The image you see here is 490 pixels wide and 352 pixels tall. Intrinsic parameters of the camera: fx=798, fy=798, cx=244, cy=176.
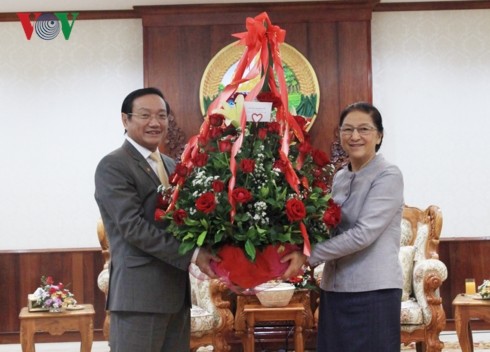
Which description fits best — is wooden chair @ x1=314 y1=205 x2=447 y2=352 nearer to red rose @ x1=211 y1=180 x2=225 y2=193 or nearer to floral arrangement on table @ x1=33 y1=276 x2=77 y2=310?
floral arrangement on table @ x1=33 y1=276 x2=77 y2=310

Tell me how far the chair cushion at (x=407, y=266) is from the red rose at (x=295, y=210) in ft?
9.76

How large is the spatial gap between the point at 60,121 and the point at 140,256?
3973 millimetres

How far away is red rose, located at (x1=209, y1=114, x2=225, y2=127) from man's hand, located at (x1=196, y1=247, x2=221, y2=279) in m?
→ 0.45

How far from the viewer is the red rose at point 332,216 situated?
279 cm

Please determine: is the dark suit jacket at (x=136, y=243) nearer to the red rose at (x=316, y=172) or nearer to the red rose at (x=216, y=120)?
the red rose at (x=216, y=120)

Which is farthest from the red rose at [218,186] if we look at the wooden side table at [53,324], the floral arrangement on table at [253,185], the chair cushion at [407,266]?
the chair cushion at [407,266]

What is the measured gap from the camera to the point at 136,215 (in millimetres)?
2855

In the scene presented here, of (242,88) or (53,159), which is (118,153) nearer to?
(242,88)

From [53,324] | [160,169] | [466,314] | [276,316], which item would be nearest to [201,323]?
[276,316]

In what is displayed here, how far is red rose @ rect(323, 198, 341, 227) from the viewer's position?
279 cm

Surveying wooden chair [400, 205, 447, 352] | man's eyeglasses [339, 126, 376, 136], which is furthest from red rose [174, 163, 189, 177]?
wooden chair [400, 205, 447, 352]

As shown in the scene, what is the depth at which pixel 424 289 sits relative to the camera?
5.26 metres

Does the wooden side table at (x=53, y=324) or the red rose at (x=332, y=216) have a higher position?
the red rose at (x=332, y=216)

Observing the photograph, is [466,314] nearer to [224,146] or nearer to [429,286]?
[429,286]
